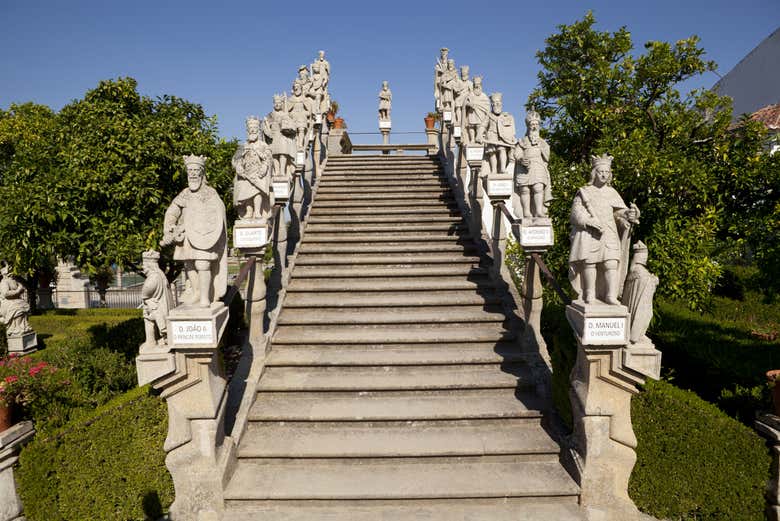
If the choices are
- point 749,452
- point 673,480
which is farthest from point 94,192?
point 749,452

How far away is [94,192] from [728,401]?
11725mm

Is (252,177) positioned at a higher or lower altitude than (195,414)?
higher

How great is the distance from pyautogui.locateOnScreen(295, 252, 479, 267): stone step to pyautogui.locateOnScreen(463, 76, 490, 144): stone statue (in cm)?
359

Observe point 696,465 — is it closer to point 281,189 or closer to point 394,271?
point 394,271

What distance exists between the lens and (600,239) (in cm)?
501

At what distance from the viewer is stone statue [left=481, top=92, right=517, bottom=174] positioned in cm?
889

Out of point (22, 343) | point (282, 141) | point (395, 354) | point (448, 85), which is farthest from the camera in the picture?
point (448, 85)

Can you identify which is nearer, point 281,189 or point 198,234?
point 198,234

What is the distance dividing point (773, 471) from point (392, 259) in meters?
6.34

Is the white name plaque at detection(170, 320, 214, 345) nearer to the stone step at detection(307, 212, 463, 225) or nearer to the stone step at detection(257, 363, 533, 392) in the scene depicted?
the stone step at detection(257, 363, 533, 392)

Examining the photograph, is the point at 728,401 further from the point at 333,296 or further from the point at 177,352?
the point at 177,352

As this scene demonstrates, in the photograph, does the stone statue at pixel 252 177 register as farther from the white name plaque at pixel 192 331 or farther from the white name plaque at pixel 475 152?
the white name plaque at pixel 475 152

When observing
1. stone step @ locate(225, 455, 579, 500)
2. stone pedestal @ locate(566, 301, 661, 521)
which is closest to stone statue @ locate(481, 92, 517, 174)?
stone pedestal @ locate(566, 301, 661, 521)

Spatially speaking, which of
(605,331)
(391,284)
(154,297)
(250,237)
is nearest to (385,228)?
(391,284)
